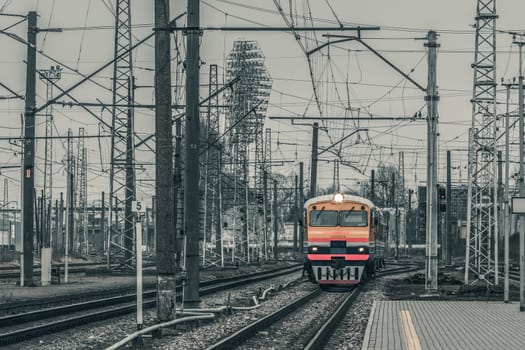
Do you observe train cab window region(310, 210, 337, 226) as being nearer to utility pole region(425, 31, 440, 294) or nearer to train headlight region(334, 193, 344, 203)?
train headlight region(334, 193, 344, 203)

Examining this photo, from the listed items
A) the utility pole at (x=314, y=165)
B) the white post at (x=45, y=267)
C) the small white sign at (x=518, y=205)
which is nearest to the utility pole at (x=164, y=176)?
the small white sign at (x=518, y=205)

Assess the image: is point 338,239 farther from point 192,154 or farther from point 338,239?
point 192,154

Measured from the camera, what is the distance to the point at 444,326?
21.1m

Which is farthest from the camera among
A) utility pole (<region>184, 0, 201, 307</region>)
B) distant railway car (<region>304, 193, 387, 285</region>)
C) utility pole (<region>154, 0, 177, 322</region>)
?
distant railway car (<region>304, 193, 387, 285</region>)

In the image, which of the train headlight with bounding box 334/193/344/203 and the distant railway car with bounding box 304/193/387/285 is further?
the train headlight with bounding box 334/193/344/203

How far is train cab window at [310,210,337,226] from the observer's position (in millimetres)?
35719

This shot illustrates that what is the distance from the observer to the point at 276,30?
20.6 m

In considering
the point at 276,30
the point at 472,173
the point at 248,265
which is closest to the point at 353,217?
the point at 472,173

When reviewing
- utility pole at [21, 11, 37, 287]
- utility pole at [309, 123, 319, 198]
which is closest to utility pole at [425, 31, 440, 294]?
utility pole at [21, 11, 37, 287]

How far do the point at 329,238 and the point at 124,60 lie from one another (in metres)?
16.3

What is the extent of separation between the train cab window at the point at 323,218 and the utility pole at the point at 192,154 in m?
12.4

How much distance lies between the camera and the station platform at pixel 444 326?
57.4 ft

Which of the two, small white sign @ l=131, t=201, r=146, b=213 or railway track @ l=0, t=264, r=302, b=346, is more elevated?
small white sign @ l=131, t=201, r=146, b=213

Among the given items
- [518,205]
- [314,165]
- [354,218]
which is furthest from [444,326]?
[314,165]
